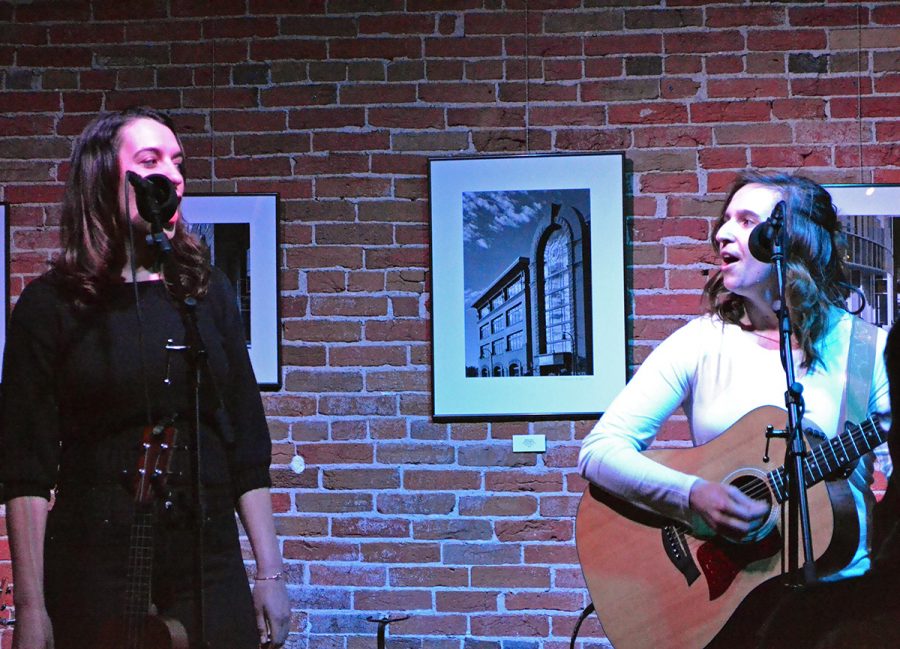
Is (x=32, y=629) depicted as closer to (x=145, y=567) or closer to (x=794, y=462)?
(x=145, y=567)

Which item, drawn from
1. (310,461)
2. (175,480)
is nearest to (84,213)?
(175,480)

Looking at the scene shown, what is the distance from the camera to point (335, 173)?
140 inches

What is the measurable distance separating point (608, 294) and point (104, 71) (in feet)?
6.83

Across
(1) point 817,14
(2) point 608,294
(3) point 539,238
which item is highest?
(1) point 817,14

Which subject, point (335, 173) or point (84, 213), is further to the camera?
point (335, 173)

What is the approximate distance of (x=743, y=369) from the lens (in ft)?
7.99

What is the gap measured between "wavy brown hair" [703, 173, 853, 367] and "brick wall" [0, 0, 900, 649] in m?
0.89

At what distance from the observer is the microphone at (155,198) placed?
68.0 inches

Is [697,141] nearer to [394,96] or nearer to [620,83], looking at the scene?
[620,83]

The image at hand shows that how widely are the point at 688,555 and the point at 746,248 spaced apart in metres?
0.80

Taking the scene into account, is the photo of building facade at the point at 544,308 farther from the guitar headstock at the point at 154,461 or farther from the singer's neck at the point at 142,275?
the guitar headstock at the point at 154,461

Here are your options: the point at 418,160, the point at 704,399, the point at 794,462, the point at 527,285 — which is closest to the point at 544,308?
the point at 527,285

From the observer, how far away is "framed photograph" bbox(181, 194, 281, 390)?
11.6 feet

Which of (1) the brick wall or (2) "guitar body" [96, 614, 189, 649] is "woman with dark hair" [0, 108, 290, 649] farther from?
(1) the brick wall
